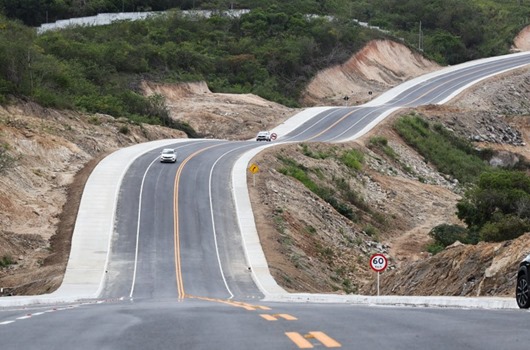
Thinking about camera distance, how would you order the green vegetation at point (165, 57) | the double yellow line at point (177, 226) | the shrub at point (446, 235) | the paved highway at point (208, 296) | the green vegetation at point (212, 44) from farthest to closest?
the green vegetation at point (212, 44) < the green vegetation at point (165, 57) < the shrub at point (446, 235) < the double yellow line at point (177, 226) < the paved highway at point (208, 296)

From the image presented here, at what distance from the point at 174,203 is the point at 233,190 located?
5.43 m

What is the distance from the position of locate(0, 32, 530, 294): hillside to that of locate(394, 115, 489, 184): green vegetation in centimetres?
204

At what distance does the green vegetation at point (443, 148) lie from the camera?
86.4 meters

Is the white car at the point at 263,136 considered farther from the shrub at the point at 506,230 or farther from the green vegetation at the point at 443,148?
the shrub at the point at 506,230

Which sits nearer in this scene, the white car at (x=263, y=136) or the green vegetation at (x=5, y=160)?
the green vegetation at (x=5, y=160)

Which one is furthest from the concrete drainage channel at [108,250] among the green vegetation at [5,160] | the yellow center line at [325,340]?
the yellow center line at [325,340]

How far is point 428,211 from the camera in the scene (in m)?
68.7

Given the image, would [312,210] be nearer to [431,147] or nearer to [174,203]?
[174,203]

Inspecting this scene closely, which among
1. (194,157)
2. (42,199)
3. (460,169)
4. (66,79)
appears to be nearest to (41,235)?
(42,199)

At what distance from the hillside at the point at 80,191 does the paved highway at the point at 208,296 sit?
3009 millimetres

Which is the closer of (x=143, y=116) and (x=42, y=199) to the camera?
(x=42, y=199)

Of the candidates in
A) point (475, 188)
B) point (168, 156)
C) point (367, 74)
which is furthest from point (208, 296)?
point (367, 74)

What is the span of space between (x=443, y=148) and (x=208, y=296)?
56.7m

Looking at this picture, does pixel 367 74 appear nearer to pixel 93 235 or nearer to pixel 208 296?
pixel 93 235
